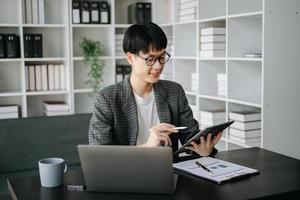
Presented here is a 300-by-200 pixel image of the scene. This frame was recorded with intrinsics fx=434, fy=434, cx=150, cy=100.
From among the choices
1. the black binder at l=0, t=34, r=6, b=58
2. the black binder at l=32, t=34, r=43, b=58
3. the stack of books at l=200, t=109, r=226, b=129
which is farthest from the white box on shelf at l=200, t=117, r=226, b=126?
the black binder at l=0, t=34, r=6, b=58

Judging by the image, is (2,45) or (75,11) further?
(75,11)

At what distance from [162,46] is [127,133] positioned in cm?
45

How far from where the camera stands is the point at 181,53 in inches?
169

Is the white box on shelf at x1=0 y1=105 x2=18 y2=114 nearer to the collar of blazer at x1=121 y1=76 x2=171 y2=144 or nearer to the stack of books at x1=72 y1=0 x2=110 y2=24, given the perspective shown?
the stack of books at x1=72 y1=0 x2=110 y2=24

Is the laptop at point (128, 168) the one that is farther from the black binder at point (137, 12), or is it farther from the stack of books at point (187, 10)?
the black binder at point (137, 12)

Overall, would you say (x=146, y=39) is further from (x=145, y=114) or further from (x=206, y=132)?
(x=206, y=132)

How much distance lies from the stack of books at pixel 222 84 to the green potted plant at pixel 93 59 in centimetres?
138

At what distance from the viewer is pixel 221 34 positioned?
368 cm

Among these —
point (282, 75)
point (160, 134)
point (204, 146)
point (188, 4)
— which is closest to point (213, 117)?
point (282, 75)

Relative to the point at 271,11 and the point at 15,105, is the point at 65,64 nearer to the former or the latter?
the point at 15,105

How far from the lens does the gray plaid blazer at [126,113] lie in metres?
2.00

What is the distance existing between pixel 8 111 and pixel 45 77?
19.2 inches

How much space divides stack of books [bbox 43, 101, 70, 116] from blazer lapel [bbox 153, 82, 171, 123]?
7.46 feet

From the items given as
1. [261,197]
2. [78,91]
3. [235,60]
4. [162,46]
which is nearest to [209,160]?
[261,197]
